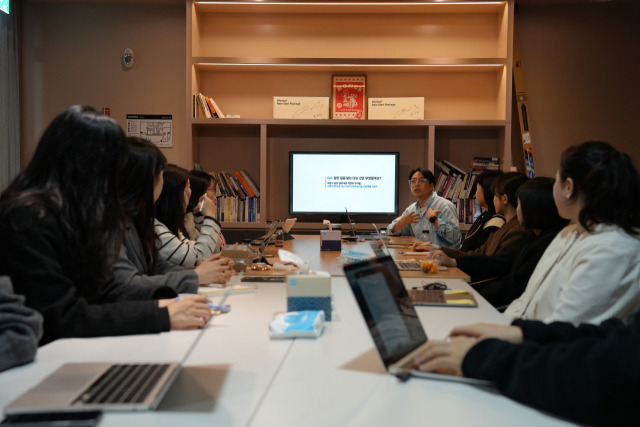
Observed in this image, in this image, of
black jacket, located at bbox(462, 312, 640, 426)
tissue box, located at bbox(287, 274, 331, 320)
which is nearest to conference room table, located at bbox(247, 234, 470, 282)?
tissue box, located at bbox(287, 274, 331, 320)

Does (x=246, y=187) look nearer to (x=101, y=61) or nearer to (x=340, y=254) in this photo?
(x=101, y=61)

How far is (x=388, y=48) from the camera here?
5.07 m

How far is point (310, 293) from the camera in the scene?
1.68 metres

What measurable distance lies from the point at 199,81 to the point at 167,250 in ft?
8.68

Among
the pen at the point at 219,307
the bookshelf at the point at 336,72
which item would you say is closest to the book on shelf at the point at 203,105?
the bookshelf at the point at 336,72

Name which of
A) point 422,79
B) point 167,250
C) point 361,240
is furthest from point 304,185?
point 167,250

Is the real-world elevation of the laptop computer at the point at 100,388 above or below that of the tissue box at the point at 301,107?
below

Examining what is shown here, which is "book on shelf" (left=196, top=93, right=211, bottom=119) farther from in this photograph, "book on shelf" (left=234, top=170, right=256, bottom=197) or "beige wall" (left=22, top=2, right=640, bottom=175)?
"book on shelf" (left=234, top=170, right=256, bottom=197)

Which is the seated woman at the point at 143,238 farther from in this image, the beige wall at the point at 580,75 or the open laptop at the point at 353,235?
the beige wall at the point at 580,75

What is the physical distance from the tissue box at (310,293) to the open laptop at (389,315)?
342 mm

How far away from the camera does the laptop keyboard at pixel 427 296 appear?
200 centimetres

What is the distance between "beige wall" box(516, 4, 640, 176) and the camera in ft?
16.4

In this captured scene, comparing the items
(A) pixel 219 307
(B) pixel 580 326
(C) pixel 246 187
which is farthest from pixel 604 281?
(C) pixel 246 187

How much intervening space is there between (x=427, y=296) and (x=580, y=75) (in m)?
3.74
